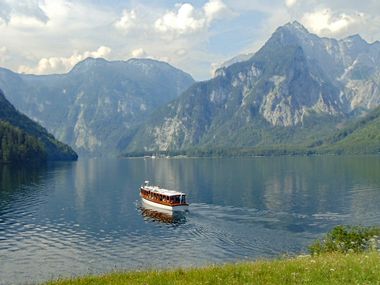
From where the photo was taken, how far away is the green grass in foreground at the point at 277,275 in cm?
2817

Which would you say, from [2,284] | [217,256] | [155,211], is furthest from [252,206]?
[2,284]

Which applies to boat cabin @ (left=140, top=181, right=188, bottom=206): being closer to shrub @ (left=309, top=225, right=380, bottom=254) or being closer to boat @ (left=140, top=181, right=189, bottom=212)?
boat @ (left=140, top=181, right=189, bottom=212)

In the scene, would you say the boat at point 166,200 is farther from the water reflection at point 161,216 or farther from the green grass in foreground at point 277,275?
the green grass in foreground at point 277,275

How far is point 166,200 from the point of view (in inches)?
5635

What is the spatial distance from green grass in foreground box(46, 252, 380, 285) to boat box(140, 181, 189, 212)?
345ft

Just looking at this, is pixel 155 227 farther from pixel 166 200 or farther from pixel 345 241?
pixel 345 241

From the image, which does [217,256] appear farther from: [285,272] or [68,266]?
[285,272]

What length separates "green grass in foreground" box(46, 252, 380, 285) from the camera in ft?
92.4

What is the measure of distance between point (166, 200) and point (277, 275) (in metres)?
115

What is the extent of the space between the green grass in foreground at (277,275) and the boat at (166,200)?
105035 mm

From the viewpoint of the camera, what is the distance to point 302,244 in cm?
9319

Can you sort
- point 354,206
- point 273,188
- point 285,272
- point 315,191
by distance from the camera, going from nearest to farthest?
point 285,272, point 354,206, point 315,191, point 273,188

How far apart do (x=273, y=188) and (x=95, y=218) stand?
8963cm

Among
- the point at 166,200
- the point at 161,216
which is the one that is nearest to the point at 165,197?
the point at 166,200
